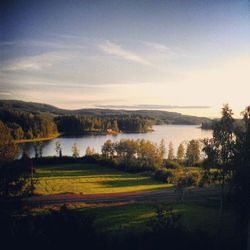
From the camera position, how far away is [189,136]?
5906mm

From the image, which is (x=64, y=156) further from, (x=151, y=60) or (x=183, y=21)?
(x=183, y=21)

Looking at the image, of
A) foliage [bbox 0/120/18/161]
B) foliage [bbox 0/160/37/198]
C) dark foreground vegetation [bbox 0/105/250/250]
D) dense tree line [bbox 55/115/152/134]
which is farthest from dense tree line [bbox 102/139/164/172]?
foliage [bbox 0/120/18/161]

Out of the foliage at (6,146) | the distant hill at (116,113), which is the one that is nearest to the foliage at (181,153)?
the distant hill at (116,113)

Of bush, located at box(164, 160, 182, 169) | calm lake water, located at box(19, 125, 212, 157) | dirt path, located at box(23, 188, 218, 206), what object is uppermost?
calm lake water, located at box(19, 125, 212, 157)

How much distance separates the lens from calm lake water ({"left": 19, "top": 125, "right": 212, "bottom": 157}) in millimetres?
5551

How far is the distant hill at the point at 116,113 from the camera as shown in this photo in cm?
517

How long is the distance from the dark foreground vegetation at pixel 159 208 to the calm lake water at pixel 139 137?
0.12 meters

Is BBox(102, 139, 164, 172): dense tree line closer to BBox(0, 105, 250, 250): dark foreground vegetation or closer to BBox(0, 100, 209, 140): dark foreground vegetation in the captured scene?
BBox(0, 105, 250, 250): dark foreground vegetation

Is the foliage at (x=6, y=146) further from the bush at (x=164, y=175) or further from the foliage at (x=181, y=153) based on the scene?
the foliage at (x=181, y=153)

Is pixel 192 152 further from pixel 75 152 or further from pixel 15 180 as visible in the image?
pixel 15 180

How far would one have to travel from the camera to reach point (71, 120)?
5.68 meters

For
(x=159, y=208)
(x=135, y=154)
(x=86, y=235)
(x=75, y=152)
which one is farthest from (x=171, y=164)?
(x=86, y=235)

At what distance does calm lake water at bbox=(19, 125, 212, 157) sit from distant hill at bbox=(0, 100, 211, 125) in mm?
150

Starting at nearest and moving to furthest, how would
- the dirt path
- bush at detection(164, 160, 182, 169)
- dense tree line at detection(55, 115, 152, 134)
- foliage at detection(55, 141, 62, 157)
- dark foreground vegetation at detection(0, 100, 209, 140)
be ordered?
the dirt path
dark foreground vegetation at detection(0, 100, 209, 140)
foliage at detection(55, 141, 62, 157)
dense tree line at detection(55, 115, 152, 134)
bush at detection(164, 160, 182, 169)
